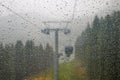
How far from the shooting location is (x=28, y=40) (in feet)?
209

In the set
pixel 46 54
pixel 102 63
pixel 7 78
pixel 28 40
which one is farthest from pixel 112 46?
pixel 46 54

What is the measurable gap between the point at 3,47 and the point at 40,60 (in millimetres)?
17598

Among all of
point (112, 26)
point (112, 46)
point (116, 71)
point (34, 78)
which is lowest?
point (34, 78)

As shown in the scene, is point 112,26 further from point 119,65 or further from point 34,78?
point 34,78

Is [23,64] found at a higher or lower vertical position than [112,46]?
lower

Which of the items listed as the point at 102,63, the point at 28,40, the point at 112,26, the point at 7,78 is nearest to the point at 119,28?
the point at 112,26

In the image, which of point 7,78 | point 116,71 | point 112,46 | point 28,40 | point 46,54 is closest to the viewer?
point 116,71

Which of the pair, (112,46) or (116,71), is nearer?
(116,71)

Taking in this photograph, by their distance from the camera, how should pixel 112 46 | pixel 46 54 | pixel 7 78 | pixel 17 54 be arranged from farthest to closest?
pixel 46 54 → pixel 17 54 → pixel 7 78 → pixel 112 46

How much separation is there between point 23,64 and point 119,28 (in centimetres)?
2507

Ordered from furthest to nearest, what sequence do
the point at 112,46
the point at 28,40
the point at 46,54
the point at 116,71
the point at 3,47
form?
the point at 46,54
the point at 28,40
the point at 3,47
the point at 112,46
the point at 116,71

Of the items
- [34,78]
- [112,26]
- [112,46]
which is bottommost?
[34,78]

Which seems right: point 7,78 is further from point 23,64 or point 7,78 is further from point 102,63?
point 102,63

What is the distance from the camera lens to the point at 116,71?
33844 millimetres
